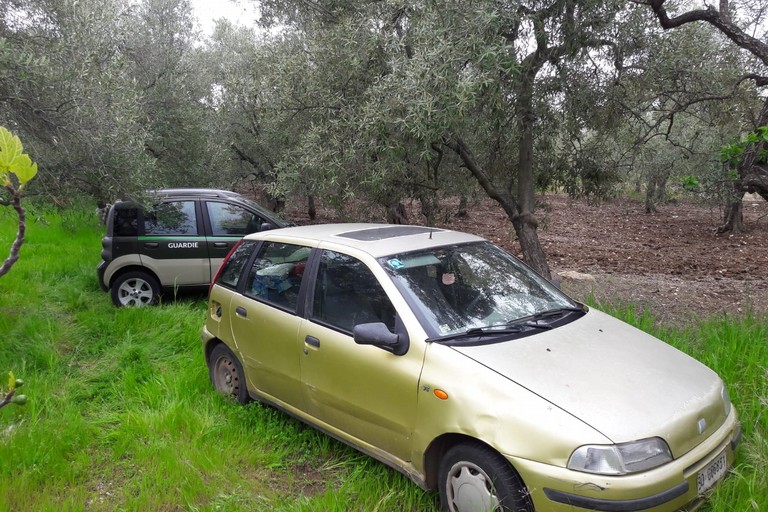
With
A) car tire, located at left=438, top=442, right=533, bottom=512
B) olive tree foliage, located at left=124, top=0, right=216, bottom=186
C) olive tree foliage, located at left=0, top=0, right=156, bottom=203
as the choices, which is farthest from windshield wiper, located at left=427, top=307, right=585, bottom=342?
olive tree foliage, located at left=124, top=0, right=216, bottom=186

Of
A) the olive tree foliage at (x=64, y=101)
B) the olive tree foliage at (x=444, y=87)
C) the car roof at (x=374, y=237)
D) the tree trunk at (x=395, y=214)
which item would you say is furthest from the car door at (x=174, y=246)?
the car roof at (x=374, y=237)

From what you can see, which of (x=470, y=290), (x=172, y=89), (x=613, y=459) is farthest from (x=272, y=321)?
(x=172, y=89)

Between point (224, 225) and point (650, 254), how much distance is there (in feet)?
33.1

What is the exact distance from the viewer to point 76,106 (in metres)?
6.20

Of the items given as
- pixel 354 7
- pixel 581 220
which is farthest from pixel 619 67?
pixel 581 220

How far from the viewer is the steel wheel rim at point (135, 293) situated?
7773 millimetres

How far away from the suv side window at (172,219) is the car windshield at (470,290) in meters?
5.19

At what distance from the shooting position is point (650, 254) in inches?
516

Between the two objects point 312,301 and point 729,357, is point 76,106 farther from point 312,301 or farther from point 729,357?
point 729,357

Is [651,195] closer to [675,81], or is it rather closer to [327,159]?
[675,81]

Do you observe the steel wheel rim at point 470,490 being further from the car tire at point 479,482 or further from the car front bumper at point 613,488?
the car front bumper at point 613,488

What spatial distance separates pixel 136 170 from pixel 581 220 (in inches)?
692

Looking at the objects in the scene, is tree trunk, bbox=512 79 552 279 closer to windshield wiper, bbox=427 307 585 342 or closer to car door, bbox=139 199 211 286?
windshield wiper, bbox=427 307 585 342

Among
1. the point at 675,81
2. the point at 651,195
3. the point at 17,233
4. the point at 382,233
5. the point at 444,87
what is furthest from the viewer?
the point at 651,195
